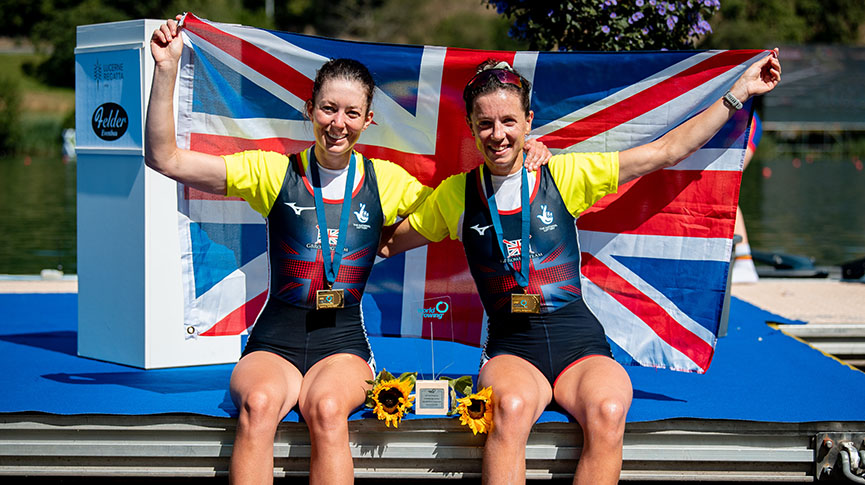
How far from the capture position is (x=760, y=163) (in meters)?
44.2

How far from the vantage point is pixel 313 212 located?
3.99m

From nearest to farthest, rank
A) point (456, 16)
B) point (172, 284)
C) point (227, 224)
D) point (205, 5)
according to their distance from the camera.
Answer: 1. point (227, 224)
2. point (172, 284)
3. point (205, 5)
4. point (456, 16)

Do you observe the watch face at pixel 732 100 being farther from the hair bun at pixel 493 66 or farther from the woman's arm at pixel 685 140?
the hair bun at pixel 493 66

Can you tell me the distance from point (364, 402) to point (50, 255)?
11.2 m

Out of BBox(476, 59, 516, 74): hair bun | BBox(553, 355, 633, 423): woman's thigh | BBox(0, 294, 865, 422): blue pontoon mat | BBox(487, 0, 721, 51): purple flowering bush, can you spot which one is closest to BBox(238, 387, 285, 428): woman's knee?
BBox(0, 294, 865, 422): blue pontoon mat

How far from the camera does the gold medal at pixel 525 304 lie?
12.8ft

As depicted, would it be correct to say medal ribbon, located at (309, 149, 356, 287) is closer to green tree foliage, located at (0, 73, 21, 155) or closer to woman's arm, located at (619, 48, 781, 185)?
woman's arm, located at (619, 48, 781, 185)

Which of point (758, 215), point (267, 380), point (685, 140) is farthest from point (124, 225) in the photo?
point (758, 215)

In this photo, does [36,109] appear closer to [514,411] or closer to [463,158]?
[463,158]

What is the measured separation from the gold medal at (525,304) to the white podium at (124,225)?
1.76 meters

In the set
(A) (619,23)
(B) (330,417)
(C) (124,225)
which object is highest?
(A) (619,23)

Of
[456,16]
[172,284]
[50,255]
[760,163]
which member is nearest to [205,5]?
[456,16]

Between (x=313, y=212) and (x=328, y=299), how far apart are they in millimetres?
404

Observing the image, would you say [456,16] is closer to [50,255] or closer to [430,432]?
[50,255]
